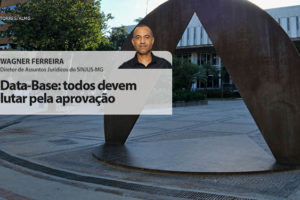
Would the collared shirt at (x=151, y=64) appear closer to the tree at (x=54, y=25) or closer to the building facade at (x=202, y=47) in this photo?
the tree at (x=54, y=25)

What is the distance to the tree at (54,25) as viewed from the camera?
1923 centimetres

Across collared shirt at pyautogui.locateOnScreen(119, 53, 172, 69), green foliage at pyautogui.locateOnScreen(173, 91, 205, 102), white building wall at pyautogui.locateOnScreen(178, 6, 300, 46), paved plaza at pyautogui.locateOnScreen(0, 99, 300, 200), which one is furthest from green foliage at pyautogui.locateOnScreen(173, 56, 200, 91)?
paved plaza at pyautogui.locateOnScreen(0, 99, 300, 200)

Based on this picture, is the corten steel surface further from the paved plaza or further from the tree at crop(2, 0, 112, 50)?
the tree at crop(2, 0, 112, 50)

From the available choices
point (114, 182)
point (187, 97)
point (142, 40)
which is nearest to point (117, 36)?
point (187, 97)

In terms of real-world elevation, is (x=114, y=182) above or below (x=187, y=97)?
below

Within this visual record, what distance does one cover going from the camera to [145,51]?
24.9 ft

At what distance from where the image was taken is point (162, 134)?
10.8 m

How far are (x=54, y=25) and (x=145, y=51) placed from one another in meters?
13.4

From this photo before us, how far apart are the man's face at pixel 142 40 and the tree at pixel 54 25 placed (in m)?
12.9

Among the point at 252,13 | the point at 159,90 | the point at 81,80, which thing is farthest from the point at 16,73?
the point at 252,13

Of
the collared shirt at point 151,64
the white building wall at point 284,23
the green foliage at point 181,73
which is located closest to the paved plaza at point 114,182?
the collared shirt at point 151,64

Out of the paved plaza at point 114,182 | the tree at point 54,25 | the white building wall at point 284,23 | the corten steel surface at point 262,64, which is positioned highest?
the white building wall at point 284,23

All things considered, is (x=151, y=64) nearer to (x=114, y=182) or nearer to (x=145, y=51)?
(x=145, y=51)

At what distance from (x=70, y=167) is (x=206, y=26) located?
13.8 ft
